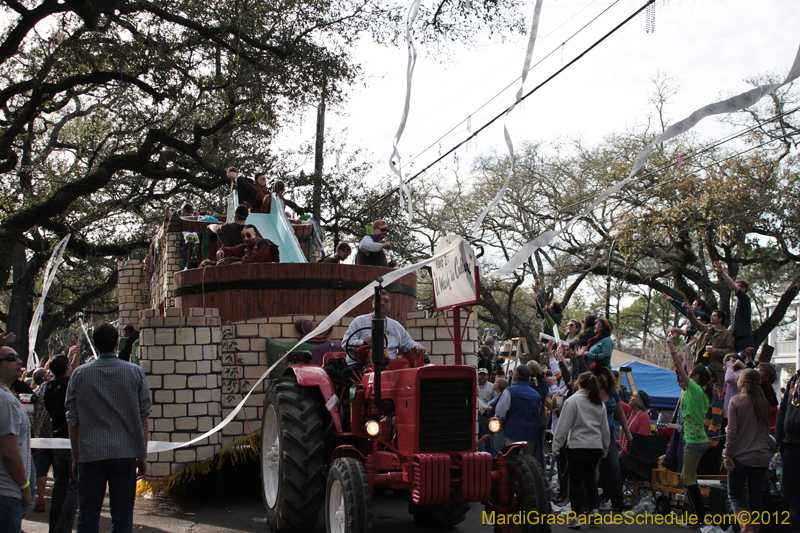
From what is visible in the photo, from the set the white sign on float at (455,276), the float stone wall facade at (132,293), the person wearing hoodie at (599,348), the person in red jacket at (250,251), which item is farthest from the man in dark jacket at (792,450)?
the float stone wall facade at (132,293)

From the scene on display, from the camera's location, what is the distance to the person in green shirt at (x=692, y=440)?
7.17 m

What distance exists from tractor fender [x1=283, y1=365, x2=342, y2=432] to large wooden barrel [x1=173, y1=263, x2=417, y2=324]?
217cm

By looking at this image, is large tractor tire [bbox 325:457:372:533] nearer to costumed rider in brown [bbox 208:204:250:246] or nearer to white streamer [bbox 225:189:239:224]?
costumed rider in brown [bbox 208:204:250:246]

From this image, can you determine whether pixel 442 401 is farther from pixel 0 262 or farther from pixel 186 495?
pixel 0 262

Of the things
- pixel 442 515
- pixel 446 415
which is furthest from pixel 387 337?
pixel 442 515

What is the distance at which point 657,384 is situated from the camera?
16.2 meters

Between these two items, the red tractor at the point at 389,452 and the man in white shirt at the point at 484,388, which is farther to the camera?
the man in white shirt at the point at 484,388

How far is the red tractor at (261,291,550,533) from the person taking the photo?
5.23 meters

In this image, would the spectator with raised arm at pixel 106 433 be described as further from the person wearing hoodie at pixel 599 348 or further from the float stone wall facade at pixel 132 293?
the float stone wall facade at pixel 132 293

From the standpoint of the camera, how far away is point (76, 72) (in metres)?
15.6

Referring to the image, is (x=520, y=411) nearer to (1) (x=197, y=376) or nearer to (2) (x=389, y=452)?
(2) (x=389, y=452)

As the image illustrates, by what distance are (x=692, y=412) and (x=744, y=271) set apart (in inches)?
853

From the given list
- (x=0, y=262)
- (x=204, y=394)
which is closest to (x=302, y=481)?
(x=204, y=394)

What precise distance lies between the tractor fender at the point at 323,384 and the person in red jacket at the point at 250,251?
3.38 metres
